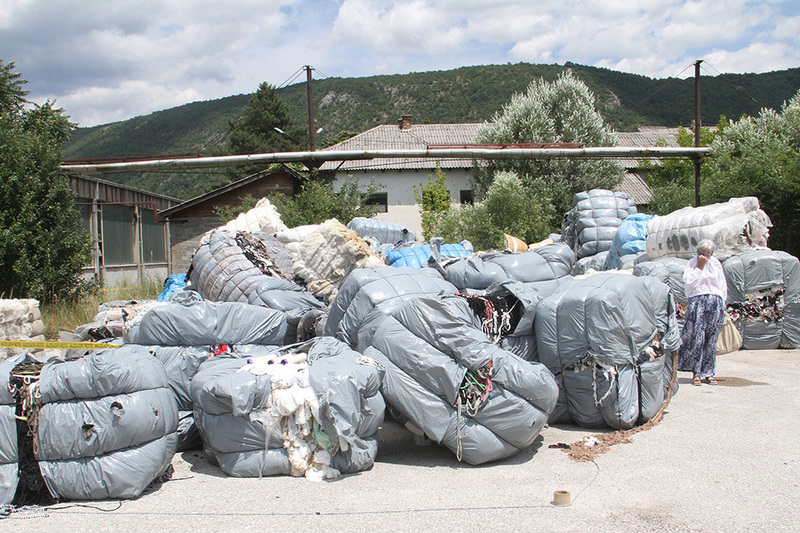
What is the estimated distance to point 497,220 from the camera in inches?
585

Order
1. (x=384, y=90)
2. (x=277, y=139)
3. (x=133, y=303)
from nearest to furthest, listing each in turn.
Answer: (x=133, y=303)
(x=277, y=139)
(x=384, y=90)

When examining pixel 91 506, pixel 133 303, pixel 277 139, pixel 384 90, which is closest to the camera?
pixel 91 506

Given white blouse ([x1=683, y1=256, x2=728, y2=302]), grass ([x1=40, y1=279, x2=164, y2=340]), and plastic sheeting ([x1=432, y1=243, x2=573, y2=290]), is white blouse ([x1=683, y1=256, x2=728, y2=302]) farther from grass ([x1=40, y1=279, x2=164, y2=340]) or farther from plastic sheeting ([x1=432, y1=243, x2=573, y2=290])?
grass ([x1=40, y1=279, x2=164, y2=340])

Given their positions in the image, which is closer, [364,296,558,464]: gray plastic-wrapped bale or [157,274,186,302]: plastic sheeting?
[364,296,558,464]: gray plastic-wrapped bale

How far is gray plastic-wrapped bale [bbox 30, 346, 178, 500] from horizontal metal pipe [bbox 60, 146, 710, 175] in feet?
42.2

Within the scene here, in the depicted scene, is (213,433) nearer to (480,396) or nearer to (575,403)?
(480,396)

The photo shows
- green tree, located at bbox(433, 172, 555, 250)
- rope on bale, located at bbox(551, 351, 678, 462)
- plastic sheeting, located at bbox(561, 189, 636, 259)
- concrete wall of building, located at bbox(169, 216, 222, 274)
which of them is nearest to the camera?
rope on bale, located at bbox(551, 351, 678, 462)

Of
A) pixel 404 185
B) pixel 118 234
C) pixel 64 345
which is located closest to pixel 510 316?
pixel 64 345

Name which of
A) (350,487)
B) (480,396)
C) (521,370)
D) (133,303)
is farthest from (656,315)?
(133,303)

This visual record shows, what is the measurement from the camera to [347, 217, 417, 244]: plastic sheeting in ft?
33.3

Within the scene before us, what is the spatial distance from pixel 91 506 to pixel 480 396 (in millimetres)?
2328

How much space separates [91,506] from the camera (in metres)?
3.29

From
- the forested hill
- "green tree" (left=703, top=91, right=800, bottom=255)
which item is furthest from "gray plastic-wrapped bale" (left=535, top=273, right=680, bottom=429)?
the forested hill

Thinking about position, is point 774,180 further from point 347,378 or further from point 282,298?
point 347,378
